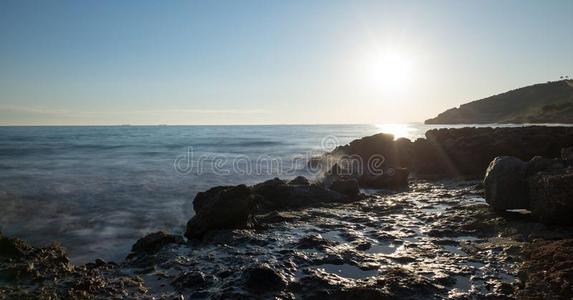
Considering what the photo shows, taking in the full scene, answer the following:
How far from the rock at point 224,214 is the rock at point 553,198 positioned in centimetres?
854

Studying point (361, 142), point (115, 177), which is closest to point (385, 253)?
point (361, 142)

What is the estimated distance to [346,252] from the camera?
391 inches

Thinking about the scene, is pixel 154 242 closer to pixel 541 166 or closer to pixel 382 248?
pixel 382 248

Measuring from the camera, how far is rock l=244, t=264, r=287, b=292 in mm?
7734

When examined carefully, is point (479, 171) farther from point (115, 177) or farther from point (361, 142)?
point (115, 177)

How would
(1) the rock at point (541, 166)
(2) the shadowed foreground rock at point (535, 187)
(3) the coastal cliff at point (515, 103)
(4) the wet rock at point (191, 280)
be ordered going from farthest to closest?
(3) the coastal cliff at point (515, 103), (1) the rock at point (541, 166), (2) the shadowed foreground rock at point (535, 187), (4) the wet rock at point (191, 280)

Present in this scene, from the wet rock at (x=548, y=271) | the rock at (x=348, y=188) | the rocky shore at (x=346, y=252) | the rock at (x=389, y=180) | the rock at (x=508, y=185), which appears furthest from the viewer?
the rock at (x=389, y=180)

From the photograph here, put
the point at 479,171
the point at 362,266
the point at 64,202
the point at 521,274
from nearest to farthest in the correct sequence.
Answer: the point at 521,274, the point at 362,266, the point at 64,202, the point at 479,171

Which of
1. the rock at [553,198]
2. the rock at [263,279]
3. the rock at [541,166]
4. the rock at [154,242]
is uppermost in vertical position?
the rock at [541,166]

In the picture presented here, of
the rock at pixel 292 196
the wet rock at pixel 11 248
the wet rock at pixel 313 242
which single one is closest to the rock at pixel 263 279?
the wet rock at pixel 313 242

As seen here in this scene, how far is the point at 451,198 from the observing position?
17.2m

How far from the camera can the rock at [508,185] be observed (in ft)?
40.8

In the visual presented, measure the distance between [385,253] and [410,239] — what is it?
5.12ft

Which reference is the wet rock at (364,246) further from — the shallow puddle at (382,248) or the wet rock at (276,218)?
the wet rock at (276,218)
